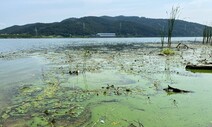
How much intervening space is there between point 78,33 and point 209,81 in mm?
184752

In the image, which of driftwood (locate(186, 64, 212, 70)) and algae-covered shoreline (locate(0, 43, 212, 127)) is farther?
driftwood (locate(186, 64, 212, 70))

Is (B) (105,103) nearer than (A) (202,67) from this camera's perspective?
Yes

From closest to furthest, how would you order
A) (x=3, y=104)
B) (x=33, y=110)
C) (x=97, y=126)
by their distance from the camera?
(x=97, y=126), (x=33, y=110), (x=3, y=104)

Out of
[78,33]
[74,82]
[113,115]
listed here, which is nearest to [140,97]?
[113,115]

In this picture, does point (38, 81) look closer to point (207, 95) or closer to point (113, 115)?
point (113, 115)

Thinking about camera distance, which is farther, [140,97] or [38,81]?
[38,81]

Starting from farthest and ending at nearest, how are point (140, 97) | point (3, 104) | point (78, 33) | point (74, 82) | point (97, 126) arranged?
1. point (78, 33)
2. point (74, 82)
3. point (140, 97)
4. point (3, 104)
5. point (97, 126)

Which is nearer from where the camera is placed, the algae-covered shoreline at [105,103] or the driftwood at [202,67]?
the algae-covered shoreline at [105,103]

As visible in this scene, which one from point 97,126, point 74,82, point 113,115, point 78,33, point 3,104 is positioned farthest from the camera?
point 78,33

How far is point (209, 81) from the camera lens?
629 inches

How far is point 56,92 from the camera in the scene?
13.2 metres

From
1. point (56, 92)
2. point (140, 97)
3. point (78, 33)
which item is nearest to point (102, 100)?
point (140, 97)

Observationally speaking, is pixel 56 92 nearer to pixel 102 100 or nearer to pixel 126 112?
pixel 102 100

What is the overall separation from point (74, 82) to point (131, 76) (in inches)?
157
